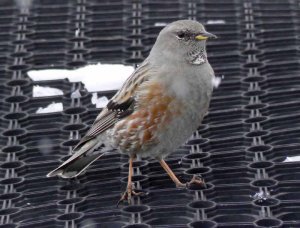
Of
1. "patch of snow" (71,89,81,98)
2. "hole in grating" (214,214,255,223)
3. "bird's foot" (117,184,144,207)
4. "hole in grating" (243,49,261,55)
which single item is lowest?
"hole in grating" (214,214,255,223)

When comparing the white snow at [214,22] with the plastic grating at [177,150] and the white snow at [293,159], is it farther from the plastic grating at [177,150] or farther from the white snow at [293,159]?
the white snow at [293,159]

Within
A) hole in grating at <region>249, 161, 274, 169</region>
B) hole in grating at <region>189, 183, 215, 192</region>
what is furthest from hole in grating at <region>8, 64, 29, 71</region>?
hole in grating at <region>249, 161, 274, 169</region>

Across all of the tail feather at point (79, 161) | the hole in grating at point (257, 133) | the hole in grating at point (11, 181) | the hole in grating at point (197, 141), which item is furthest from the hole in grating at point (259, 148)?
the hole in grating at point (11, 181)

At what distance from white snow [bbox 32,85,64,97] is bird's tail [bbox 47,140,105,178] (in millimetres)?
647

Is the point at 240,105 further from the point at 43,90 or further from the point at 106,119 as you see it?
the point at 43,90

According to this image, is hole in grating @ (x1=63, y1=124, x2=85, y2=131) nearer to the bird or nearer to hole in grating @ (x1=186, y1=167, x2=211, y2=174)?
the bird

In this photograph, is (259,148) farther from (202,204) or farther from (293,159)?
(202,204)

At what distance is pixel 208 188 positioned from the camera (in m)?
4.86

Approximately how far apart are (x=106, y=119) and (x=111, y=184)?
0.54 metres

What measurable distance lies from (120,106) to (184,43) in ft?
1.78

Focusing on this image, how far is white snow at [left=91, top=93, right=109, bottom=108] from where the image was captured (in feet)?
19.5

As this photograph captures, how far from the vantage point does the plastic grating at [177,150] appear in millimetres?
4609

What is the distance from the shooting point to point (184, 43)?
218 inches

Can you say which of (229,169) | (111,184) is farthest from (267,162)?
(111,184)
